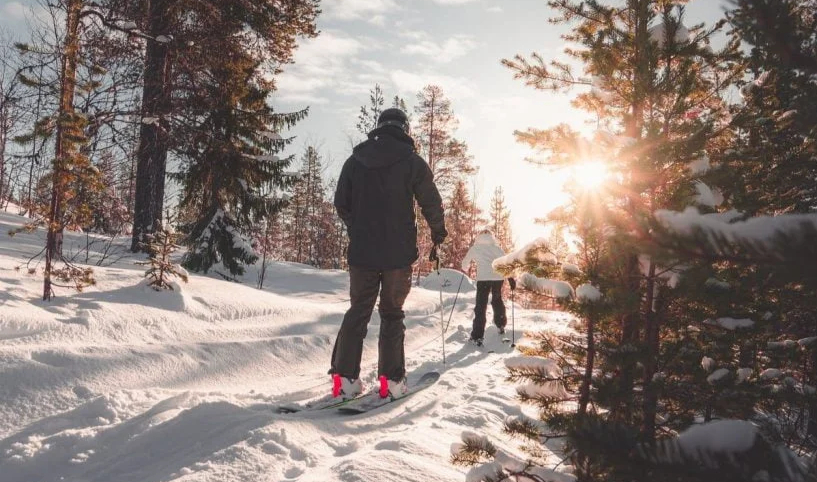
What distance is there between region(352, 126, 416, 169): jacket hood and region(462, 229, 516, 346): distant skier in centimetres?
385

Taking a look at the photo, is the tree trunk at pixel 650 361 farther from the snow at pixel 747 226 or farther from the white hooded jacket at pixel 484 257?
the white hooded jacket at pixel 484 257

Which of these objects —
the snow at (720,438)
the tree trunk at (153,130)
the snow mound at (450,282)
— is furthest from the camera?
the snow mound at (450,282)

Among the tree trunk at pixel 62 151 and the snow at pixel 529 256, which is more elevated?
the tree trunk at pixel 62 151

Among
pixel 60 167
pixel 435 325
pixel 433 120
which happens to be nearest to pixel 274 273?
pixel 435 325

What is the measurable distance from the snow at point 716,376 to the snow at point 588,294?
3.85 ft

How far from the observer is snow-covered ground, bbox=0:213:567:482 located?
8.07ft

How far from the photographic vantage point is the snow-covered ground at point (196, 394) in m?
2.46

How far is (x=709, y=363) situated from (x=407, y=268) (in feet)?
7.63

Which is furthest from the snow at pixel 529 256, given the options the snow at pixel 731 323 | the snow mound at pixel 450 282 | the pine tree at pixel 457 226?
the pine tree at pixel 457 226

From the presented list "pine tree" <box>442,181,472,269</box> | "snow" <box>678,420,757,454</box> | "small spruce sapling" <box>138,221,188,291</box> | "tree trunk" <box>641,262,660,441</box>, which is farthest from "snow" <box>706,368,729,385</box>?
"pine tree" <box>442,181,472,269</box>

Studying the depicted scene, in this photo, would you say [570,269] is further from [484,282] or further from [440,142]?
[440,142]

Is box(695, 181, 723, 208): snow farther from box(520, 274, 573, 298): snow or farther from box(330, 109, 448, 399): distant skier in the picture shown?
box(330, 109, 448, 399): distant skier

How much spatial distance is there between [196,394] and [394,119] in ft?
9.41

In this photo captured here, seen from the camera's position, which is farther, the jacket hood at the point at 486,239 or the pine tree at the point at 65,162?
the jacket hood at the point at 486,239
